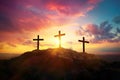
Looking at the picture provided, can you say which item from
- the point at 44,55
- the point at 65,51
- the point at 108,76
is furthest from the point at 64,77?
the point at 65,51

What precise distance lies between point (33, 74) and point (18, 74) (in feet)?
9.17

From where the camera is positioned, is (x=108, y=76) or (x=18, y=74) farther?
(x=18, y=74)

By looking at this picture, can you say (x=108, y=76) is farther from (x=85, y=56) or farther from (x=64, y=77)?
(x=85, y=56)

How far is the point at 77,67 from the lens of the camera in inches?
1395

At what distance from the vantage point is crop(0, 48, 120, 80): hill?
1272 inches

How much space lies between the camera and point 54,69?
113 feet

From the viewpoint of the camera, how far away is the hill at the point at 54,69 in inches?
1272

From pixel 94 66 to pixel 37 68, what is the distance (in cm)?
1064

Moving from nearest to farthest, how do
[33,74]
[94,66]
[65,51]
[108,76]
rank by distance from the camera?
[108,76] < [33,74] < [94,66] < [65,51]

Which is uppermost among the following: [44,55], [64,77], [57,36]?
[57,36]

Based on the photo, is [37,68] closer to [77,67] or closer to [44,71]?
[44,71]

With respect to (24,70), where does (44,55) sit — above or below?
above

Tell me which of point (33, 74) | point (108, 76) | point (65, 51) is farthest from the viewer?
point (65, 51)

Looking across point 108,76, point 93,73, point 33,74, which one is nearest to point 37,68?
point 33,74
